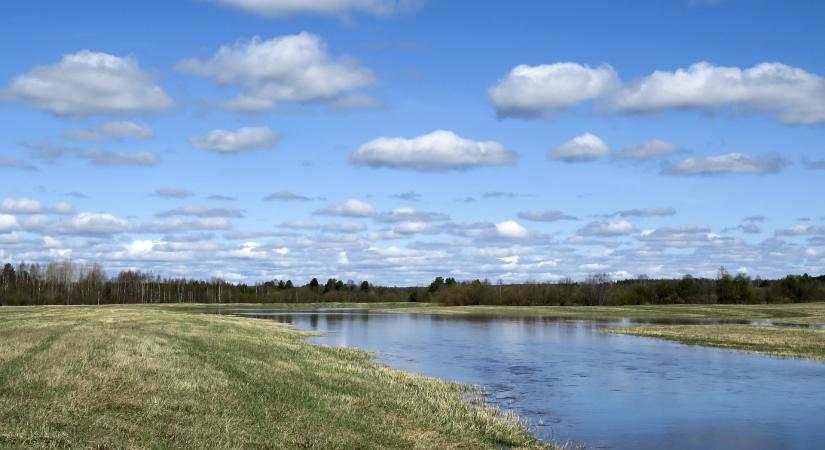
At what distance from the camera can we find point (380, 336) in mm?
71438

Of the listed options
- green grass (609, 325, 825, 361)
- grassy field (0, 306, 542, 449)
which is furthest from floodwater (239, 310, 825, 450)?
grassy field (0, 306, 542, 449)

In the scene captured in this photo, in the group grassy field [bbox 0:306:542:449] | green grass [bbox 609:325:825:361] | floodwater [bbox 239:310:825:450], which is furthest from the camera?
green grass [bbox 609:325:825:361]

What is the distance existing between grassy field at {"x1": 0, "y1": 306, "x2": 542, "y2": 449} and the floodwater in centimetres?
355

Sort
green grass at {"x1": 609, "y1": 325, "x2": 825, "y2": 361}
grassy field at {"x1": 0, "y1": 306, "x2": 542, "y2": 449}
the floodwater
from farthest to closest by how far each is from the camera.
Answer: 1. green grass at {"x1": 609, "y1": 325, "x2": 825, "y2": 361}
2. the floodwater
3. grassy field at {"x1": 0, "y1": 306, "x2": 542, "y2": 449}

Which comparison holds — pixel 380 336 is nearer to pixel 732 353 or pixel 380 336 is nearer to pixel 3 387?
pixel 732 353

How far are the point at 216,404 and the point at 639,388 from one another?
69.7 feet

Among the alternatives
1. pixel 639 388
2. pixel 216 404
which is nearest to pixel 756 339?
pixel 639 388

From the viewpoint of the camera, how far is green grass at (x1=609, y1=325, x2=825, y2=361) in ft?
173

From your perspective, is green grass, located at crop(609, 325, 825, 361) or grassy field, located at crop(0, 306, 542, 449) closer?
grassy field, located at crop(0, 306, 542, 449)

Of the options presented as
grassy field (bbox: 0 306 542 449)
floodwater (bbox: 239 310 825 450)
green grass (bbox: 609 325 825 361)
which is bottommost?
floodwater (bbox: 239 310 825 450)

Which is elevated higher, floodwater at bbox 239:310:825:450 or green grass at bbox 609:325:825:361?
green grass at bbox 609:325:825:361

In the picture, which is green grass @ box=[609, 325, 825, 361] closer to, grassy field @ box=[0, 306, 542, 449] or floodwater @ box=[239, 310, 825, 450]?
floodwater @ box=[239, 310, 825, 450]

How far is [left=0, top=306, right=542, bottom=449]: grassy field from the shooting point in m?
17.2

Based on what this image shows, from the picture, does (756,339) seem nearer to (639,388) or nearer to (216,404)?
(639,388)
